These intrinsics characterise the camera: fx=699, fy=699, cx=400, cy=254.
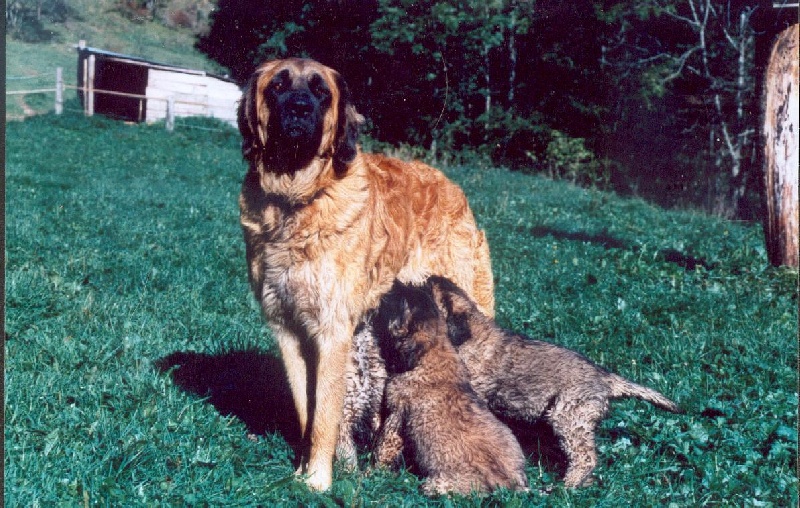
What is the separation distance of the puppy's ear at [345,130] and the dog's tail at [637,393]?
2.01 metres

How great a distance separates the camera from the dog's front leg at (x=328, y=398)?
3.68m

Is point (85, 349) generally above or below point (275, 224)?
below

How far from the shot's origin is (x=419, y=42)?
56.2ft

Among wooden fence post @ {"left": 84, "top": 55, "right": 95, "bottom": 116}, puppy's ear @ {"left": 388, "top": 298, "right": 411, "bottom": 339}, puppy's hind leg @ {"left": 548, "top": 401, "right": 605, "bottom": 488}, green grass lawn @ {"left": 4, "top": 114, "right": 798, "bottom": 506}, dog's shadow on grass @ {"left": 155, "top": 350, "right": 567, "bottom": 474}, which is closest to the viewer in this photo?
green grass lawn @ {"left": 4, "top": 114, "right": 798, "bottom": 506}

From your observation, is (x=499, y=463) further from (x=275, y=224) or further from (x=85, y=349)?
(x=85, y=349)

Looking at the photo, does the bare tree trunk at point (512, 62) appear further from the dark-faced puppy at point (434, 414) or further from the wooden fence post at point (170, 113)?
the dark-faced puppy at point (434, 414)

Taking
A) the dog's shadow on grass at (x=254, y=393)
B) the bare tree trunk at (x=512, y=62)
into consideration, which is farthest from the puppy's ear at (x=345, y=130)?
the bare tree trunk at (x=512, y=62)

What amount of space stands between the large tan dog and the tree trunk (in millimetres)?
5994

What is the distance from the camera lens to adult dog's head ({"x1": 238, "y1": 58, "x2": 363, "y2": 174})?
12.3 feet

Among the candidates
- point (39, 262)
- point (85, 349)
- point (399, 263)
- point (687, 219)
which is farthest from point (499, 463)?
point (687, 219)

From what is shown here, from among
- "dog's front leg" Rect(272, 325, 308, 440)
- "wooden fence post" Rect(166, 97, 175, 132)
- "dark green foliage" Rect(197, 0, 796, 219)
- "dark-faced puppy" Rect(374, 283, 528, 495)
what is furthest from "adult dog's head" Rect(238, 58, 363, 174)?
"wooden fence post" Rect(166, 97, 175, 132)

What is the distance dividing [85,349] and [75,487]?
184 cm

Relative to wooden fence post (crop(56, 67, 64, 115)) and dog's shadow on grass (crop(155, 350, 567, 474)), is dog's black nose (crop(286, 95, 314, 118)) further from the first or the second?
wooden fence post (crop(56, 67, 64, 115))

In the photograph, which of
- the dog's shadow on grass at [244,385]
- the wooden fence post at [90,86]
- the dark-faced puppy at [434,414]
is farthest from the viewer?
the wooden fence post at [90,86]
